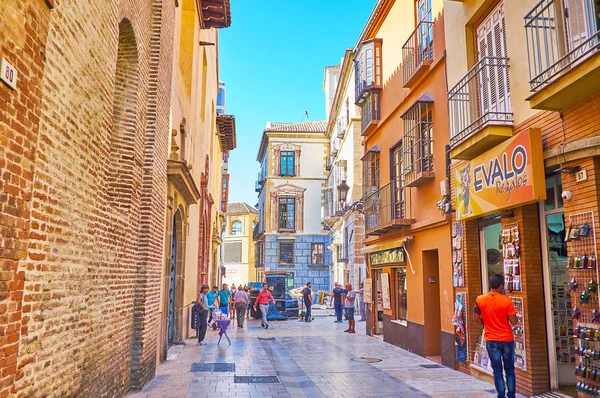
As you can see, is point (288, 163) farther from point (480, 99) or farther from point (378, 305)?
point (480, 99)

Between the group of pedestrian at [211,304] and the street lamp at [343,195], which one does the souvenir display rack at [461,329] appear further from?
the street lamp at [343,195]

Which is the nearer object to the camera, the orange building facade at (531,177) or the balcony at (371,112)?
the orange building facade at (531,177)

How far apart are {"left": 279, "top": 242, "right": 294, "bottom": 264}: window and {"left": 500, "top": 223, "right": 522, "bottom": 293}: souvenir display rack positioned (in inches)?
1338

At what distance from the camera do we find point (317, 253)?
41969 mm

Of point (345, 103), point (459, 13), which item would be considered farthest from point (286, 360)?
point (345, 103)

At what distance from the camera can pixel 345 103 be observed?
1172 inches

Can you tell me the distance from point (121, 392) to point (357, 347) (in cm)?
773

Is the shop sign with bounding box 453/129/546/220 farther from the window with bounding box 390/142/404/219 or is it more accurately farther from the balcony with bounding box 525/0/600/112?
the window with bounding box 390/142/404/219

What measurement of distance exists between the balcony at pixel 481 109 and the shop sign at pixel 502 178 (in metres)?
0.24

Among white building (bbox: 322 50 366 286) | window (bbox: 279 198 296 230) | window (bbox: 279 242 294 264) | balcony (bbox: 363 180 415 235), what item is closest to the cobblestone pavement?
balcony (bbox: 363 180 415 235)

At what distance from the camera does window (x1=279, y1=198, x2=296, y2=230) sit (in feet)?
140

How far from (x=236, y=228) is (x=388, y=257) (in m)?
46.3

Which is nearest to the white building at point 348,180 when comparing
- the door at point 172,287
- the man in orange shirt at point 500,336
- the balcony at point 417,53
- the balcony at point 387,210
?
the balcony at point 387,210

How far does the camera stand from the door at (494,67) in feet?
27.9
